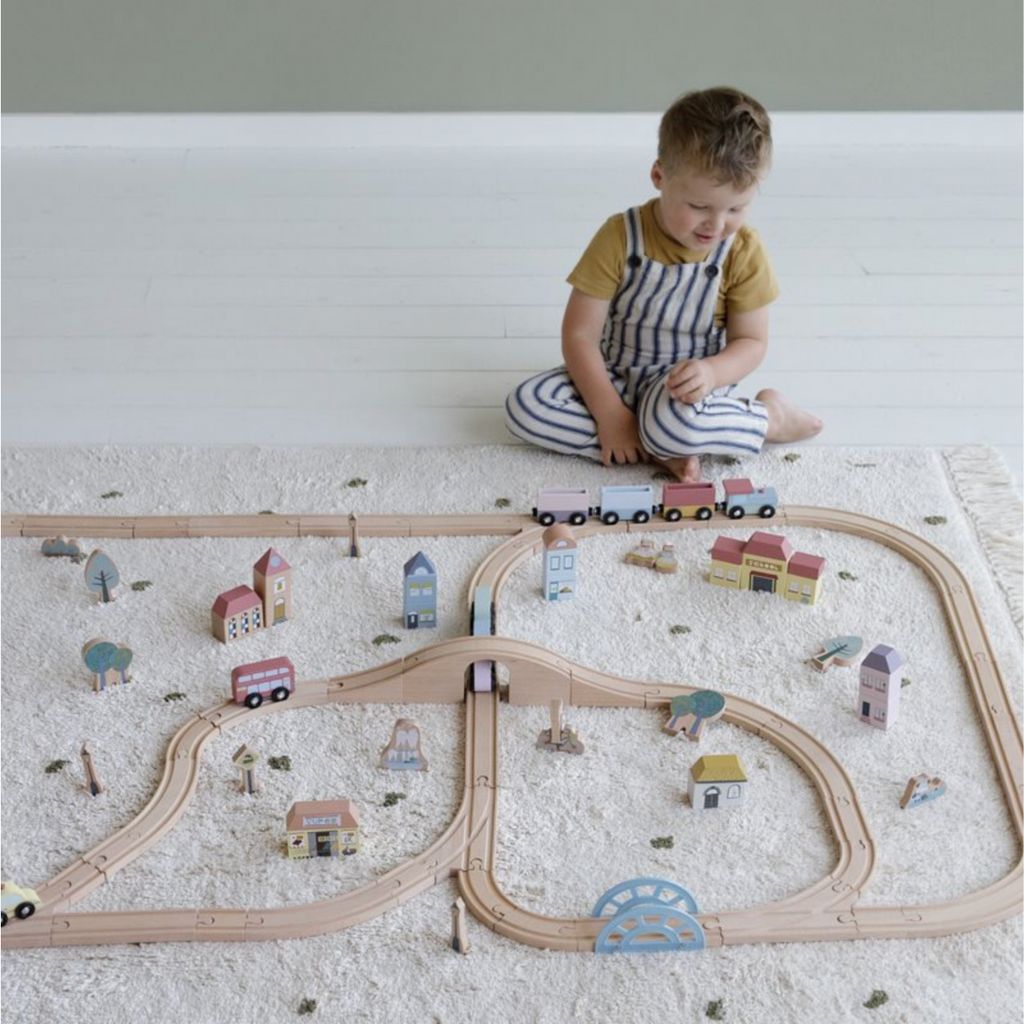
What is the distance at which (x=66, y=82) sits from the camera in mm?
2863

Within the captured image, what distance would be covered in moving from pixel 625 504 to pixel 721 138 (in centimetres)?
44

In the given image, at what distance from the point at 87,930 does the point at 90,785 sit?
183 millimetres

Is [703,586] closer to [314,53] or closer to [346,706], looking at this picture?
[346,706]

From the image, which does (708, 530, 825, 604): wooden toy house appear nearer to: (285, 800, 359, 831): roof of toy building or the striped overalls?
the striped overalls

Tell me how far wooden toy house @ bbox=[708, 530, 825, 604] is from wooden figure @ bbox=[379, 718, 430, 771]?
45cm

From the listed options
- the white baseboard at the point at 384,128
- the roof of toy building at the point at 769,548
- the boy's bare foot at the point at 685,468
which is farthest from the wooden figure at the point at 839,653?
the white baseboard at the point at 384,128

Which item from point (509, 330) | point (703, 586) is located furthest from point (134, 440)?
point (703, 586)

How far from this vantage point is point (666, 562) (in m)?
1.72

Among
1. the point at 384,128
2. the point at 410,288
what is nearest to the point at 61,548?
the point at 410,288

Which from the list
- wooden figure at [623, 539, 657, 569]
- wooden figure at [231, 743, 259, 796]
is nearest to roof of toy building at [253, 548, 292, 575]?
wooden figure at [231, 743, 259, 796]

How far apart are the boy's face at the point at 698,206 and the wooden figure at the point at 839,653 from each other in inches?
21.3

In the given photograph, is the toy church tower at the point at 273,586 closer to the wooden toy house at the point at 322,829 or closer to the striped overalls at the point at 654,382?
the wooden toy house at the point at 322,829

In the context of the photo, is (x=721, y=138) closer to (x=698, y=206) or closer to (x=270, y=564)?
(x=698, y=206)

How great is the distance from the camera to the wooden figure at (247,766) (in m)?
1.39
